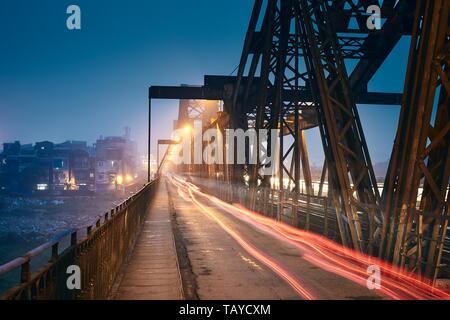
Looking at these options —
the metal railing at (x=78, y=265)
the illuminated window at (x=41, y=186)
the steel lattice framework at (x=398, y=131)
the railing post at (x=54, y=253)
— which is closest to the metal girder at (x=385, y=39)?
the steel lattice framework at (x=398, y=131)

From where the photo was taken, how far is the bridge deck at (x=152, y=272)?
775 centimetres

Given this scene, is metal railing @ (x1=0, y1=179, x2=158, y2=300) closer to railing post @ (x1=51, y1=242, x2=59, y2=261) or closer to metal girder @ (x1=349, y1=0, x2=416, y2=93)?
railing post @ (x1=51, y1=242, x2=59, y2=261)

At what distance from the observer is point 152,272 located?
966cm

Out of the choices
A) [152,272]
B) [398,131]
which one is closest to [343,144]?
[398,131]

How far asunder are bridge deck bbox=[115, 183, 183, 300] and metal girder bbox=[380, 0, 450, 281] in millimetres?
4553

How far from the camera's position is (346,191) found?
33.7 ft

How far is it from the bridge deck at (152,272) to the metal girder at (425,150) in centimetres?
455

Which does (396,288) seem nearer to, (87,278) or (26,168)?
(87,278)

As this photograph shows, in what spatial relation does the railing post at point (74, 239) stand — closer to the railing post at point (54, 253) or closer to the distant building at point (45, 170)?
the railing post at point (54, 253)

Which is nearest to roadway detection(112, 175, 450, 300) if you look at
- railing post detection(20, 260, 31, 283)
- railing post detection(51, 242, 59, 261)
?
railing post detection(51, 242, 59, 261)

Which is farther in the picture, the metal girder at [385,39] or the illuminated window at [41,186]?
the illuminated window at [41,186]

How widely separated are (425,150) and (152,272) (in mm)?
6326

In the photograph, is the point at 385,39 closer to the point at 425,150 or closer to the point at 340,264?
the point at 425,150

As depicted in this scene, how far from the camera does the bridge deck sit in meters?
7.75
